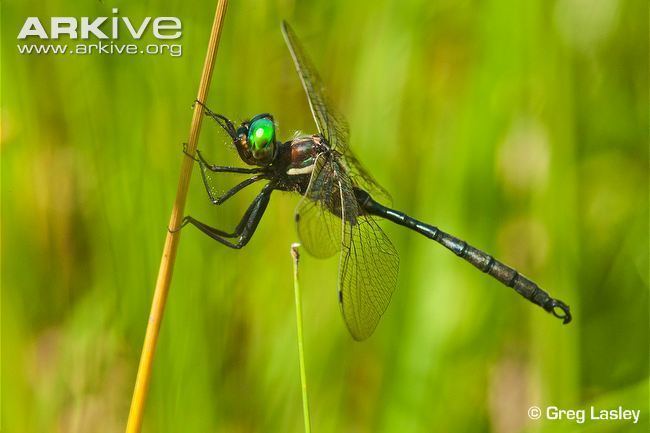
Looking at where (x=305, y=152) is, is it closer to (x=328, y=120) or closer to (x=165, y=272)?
(x=328, y=120)

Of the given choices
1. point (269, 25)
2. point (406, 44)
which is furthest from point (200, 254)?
point (406, 44)

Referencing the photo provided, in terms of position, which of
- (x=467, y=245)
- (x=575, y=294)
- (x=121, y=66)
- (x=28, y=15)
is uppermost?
(x=28, y=15)

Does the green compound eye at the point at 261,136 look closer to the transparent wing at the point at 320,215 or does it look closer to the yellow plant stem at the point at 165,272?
the transparent wing at the point at 320,215

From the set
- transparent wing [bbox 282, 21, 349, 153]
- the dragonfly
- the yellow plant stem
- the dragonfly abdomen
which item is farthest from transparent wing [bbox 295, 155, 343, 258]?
the yellow plant stem

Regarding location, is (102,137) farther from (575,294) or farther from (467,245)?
(575,294)

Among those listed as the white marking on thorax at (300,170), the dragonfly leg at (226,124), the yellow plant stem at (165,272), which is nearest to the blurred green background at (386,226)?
the dragonfly leg at (226,124)

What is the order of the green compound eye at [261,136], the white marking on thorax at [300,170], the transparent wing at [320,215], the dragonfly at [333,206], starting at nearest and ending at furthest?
the transparent wing at [320,215], the dragonfly at [333,206], the green compound eye at [261,136], the white marking on thorax at [300,170]
